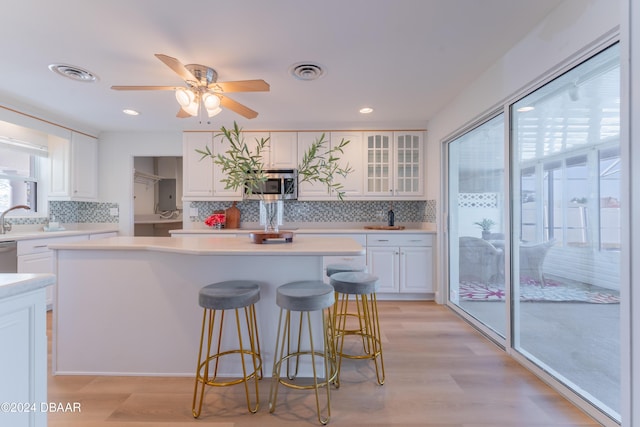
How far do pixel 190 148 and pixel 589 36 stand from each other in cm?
418

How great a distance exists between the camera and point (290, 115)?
11.9 ft

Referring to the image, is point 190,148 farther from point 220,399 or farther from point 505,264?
point 505,264

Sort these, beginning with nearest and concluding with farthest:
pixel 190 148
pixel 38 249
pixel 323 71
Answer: pixel 323 71, pixel 38 249, pixel 190 148

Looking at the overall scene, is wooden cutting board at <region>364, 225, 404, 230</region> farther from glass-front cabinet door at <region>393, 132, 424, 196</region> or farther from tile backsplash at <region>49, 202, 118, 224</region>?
tile backsplash at <region>49, 202, 118, 224</region>

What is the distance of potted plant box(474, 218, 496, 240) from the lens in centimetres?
265

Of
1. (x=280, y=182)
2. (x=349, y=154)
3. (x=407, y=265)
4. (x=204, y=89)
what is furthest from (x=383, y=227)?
(x=204, y=89)

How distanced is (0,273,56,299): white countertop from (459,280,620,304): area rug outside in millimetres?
2541

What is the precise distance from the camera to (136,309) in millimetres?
Answer: 2020

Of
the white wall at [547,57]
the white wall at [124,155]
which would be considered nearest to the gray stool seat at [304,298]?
the white wall at [547,57]

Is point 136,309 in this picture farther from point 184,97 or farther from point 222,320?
point 184,97

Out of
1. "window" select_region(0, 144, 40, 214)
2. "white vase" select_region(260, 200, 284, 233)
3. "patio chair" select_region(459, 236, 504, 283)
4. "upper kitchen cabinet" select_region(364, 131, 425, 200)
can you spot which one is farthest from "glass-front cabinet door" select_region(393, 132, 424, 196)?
"window" select_region(0, 144, 40, 214)

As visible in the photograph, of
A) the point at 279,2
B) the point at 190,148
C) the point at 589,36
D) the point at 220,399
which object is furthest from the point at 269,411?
the point at 190,148

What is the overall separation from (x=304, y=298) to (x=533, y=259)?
5.68 ft

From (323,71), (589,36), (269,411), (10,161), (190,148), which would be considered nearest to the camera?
(589,36)
